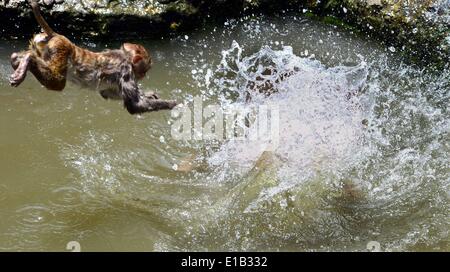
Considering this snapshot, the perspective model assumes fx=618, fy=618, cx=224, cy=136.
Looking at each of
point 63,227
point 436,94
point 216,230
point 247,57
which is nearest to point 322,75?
point 247,57

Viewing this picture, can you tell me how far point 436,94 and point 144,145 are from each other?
3.33m

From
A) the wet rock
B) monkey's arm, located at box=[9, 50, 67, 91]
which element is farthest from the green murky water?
monkey's arm, located at box=[9, 50, 67, 91]

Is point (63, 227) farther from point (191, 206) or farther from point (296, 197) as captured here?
point (296, 197)

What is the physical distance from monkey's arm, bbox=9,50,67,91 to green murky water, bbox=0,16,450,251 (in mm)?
1256

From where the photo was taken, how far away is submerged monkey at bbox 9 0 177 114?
4.54 meters

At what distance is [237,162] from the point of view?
598 centimetres

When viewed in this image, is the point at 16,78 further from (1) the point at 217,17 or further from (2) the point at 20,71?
(1) the point at 217,17

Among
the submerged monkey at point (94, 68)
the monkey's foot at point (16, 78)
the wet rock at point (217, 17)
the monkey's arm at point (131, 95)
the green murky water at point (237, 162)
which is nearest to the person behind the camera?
the monkey's foot at point (16, 78)

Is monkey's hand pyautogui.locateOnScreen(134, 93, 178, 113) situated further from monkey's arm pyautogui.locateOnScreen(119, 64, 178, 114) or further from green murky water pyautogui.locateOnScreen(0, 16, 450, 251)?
green murky water pyautogui.locateOnScreen(0, 16, 450, 251)

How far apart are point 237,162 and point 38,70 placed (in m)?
2.26

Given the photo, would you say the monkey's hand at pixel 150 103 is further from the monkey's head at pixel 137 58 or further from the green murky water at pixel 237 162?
the green murky water at pixel 237 162

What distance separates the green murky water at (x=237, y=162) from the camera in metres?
5.23

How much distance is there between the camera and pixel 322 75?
6.65 meters

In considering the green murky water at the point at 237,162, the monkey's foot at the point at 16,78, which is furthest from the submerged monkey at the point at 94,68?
the green murky water at the point at 237,162
